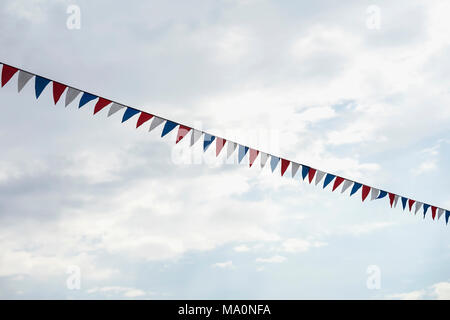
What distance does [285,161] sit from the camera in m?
12.9

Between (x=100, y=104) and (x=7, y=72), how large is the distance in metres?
2.04

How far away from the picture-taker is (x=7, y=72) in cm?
1038

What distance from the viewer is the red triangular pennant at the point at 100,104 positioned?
1083 cm

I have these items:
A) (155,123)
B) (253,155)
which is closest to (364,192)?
(253,155)

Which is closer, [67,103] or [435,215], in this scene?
[67,103]

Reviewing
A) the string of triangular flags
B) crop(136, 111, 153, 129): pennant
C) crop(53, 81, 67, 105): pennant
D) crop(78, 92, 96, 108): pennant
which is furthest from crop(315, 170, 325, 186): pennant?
crop(53, 81, 67, 105): pennant

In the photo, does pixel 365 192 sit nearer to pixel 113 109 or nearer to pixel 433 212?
pixel 433 212

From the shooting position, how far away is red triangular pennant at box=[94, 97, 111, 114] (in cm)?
1083

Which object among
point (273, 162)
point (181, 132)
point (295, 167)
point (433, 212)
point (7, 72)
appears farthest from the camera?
point (433, 212)

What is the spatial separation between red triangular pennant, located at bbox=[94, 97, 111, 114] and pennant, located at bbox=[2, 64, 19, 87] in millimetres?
1830

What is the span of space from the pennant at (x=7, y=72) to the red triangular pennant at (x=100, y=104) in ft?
6.00
